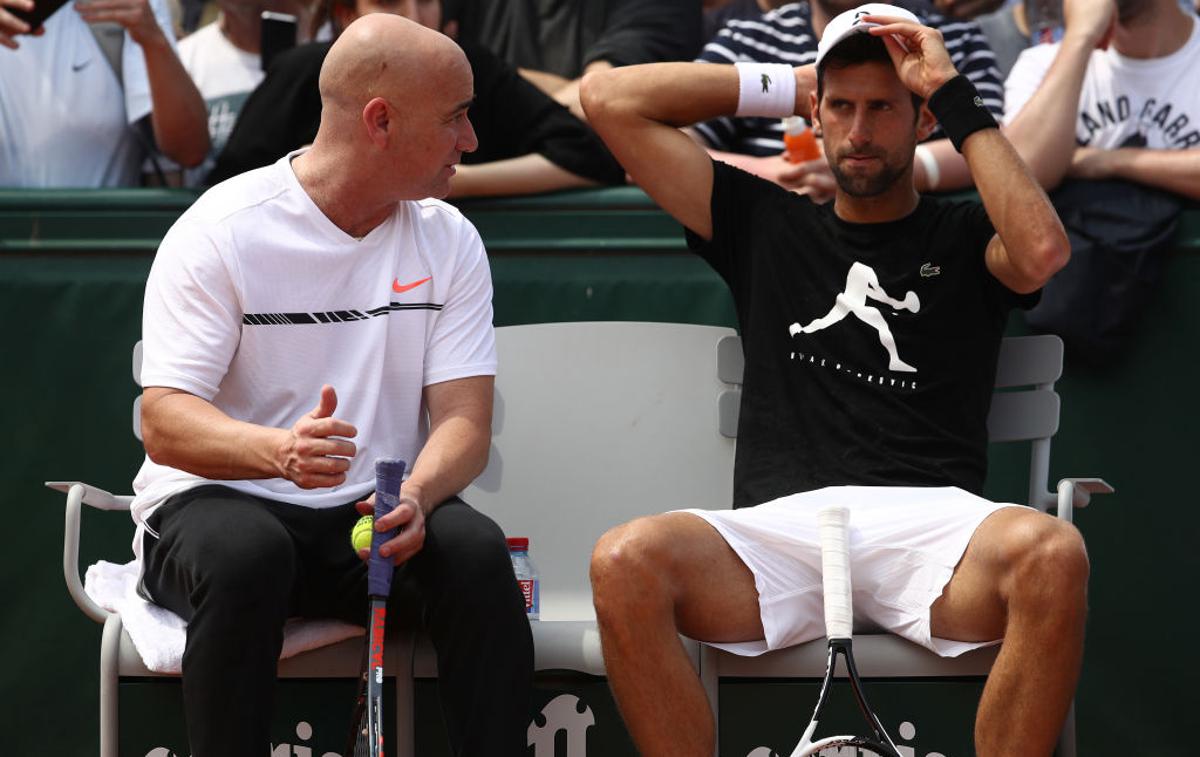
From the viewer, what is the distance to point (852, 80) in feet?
10.9

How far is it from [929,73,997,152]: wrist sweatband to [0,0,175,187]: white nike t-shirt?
7.52 ft

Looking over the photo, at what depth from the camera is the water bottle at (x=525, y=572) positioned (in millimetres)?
3254

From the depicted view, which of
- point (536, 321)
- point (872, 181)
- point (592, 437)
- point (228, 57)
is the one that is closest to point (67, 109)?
point (228, 57)

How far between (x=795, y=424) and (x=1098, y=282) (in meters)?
1.06

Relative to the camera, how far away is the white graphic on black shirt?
328 centimetres

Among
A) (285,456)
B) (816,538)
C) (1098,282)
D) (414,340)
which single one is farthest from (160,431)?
(1098,282)

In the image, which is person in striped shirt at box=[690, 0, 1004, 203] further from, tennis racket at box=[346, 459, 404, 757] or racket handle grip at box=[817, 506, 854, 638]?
tennis racket at box=[346, 459, 404, 757]

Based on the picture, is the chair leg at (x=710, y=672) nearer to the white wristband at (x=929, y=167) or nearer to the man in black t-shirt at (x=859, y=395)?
the man in black t-shirt at (x=859, y=395)

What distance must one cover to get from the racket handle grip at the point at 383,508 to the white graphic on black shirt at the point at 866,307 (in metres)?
1.06

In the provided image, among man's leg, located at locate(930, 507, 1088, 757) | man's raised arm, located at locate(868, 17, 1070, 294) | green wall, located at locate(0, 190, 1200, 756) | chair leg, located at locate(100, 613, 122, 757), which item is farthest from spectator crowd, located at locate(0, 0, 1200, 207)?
chair leg, located at locate(100, 613, 122, 757)

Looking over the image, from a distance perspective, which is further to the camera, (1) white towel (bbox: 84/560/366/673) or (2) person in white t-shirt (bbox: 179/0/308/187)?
(2) person in white t-shirt (bbox: 179/0/308/187)

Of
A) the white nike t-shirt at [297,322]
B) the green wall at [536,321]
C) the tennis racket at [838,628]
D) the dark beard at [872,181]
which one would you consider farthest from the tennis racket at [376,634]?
the green wall at [536,321]

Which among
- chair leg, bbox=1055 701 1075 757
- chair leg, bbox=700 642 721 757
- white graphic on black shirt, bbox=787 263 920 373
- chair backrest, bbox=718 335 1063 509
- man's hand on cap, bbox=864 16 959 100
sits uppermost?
man's hand on cap, bbox=864 16 959 100

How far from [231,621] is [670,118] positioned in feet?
5.03
